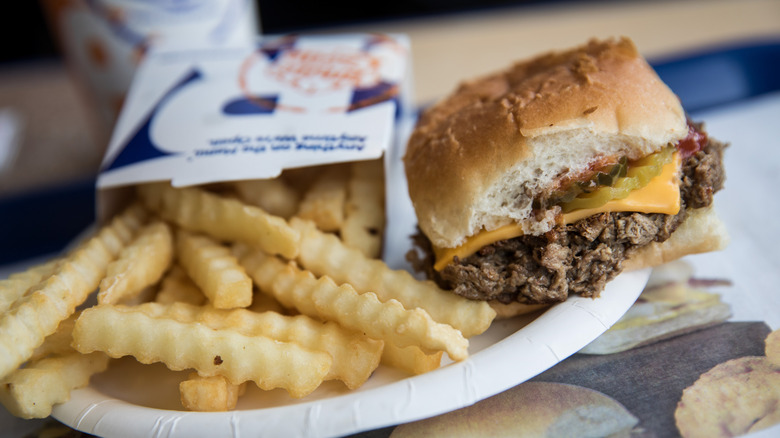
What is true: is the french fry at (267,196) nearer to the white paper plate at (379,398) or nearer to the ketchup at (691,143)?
the white paper plate at (379,398)

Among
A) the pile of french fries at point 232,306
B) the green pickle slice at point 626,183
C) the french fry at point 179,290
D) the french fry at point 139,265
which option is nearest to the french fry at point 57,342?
the pile of french fries at point 232,306

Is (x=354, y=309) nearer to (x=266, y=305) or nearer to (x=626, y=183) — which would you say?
(x=266, y=305)

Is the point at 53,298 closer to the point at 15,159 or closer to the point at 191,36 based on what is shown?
the point at 191,36

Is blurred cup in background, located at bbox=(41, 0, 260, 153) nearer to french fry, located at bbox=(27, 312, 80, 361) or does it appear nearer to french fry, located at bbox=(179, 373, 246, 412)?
french fry, located at bbox=(27, 312, 80, 361)

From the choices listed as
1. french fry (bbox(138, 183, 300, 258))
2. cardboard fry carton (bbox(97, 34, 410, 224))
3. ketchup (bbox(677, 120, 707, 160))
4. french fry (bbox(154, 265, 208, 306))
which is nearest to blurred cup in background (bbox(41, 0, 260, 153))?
cardboard fry carton (bbox(97, 34, 410, 224))

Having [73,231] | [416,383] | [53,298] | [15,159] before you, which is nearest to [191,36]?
[73,231]

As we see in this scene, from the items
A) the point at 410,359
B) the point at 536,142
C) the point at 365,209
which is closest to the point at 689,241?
the point at 536,142
